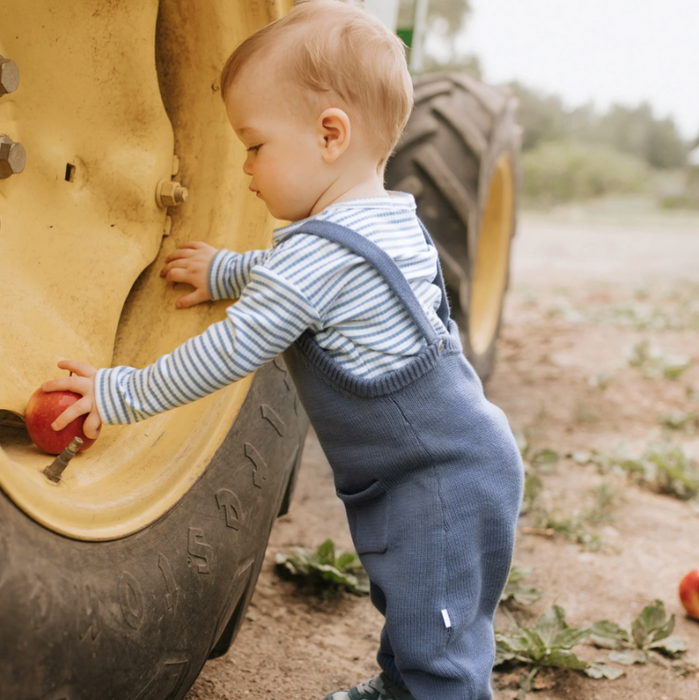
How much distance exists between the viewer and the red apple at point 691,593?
1.92 metres

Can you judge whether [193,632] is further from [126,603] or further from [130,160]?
[130,160]

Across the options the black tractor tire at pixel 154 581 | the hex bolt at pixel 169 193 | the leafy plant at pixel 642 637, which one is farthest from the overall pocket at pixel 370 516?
the leafy plant at pixel 642 637

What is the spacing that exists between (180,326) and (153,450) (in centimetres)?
26

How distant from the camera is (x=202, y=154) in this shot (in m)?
1.60

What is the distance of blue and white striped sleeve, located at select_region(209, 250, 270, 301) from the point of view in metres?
1.46

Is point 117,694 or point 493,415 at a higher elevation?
point 493,415

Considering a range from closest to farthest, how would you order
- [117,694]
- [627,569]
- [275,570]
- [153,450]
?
[117,694] < [153,450] < [275,570] < [627,569]

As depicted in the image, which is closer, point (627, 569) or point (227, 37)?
point (227, 37)

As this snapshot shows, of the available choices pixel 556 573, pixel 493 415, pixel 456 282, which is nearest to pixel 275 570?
pixel 556 573

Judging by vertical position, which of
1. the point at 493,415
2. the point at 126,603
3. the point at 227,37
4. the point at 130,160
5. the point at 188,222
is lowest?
the point at 126,603

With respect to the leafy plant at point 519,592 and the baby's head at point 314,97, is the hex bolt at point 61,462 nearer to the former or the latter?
the baby's head at point 314,97

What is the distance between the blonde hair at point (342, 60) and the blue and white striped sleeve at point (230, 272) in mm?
301

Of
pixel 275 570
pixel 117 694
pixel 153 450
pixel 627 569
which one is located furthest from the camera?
pixel 627 569

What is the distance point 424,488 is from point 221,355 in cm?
39
